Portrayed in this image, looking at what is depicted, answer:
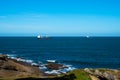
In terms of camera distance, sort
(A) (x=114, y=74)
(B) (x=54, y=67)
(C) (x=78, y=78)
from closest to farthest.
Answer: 1. (C) (x=78, y=78)
2. (A) (x=114, y=74)
3. (B) (x=54, y=67)

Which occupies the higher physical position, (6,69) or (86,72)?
(86,72)

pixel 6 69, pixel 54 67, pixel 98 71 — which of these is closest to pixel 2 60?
pixel 6 69

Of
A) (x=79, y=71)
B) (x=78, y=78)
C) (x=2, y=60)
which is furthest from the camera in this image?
(x=2, y=60)

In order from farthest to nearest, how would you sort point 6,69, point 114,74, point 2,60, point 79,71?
point 2,60 < point 6,69 < point 114,74 < point 79,71

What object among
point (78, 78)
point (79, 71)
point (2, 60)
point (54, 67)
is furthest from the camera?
point (54, 67)

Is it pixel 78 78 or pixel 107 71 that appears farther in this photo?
pixel 107 71

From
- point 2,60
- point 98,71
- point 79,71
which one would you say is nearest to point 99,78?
point 98,71

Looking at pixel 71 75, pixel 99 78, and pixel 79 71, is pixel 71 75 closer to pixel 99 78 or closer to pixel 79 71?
pixel 79 71

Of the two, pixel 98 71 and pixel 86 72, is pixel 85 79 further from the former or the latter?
pixel 98 71

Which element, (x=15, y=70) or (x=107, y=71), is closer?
(x=107, y=71)

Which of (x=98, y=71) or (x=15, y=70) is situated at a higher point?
(x=98, y=71)
